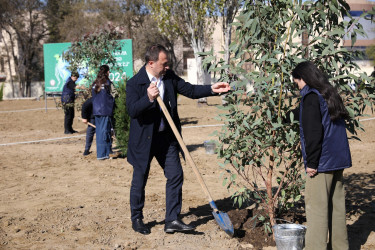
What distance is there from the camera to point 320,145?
143 inches

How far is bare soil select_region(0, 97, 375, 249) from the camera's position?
181 inches

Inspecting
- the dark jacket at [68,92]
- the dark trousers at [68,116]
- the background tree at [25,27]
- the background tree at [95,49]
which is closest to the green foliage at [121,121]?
the background tree at [95,49]

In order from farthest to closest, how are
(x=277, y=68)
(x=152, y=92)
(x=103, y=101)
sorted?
(x=103, y=101) → (x=152, y=92) → (x=277, y=68)

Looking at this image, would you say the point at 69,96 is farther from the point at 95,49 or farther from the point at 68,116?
the point at 95,49

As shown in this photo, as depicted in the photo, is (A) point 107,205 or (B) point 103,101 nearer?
(A) point 107,205

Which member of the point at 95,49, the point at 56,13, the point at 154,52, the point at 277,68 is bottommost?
the point at 277,68

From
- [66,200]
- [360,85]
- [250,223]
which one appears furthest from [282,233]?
[66,200]

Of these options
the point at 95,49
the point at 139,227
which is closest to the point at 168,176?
the point at 139,227

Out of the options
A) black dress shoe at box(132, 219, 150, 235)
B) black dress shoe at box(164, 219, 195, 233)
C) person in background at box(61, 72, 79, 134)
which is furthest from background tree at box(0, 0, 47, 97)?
black dress shoe at box(164, 219, 195, 233)

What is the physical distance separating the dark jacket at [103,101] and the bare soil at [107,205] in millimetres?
956

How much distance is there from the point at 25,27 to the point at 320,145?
139 feet

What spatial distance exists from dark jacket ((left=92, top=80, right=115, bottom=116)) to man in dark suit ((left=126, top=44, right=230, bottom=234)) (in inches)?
159

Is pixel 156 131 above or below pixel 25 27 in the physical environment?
below

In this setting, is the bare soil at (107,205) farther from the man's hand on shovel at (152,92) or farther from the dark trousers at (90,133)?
the man's hand on shovel at (152,92)
